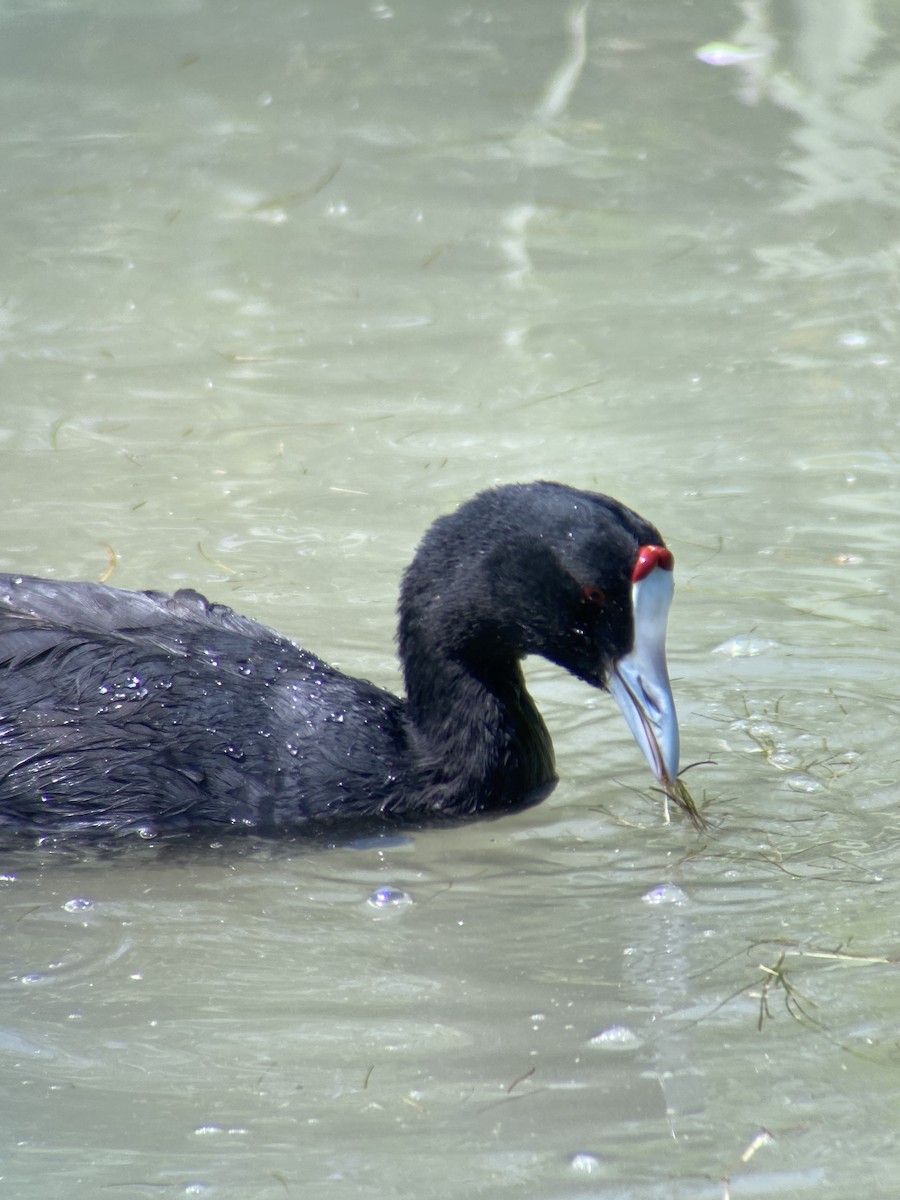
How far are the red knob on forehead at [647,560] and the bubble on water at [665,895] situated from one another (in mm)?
711

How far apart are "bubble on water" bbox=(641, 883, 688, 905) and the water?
14 mm

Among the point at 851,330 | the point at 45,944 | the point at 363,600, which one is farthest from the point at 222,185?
the point at 45,944

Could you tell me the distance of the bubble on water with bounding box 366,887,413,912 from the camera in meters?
3.88

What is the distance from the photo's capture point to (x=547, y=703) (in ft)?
16.7

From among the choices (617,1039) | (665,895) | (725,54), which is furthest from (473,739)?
(725,54)

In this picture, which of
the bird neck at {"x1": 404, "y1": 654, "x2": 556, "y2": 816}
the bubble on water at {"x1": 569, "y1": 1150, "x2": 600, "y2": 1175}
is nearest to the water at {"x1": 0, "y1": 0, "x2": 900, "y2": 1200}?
the bubble on water at {"x1": 569, "y1": 1150, "x2": 600, "y2": 1175}

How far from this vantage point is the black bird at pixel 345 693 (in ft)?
13.5

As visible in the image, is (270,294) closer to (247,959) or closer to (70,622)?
(70,622)

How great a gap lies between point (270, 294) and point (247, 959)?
516 cm

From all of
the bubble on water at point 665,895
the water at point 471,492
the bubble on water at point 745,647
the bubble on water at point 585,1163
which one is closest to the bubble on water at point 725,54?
the water at point 471,492

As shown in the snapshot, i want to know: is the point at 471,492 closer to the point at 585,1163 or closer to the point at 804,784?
the point at 804,784

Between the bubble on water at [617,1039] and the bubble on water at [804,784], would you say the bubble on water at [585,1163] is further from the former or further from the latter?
the bubble on water at [804,784]

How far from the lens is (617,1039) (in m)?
3.21

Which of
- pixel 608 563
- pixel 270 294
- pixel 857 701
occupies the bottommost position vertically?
pixel 270 294
